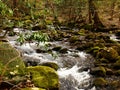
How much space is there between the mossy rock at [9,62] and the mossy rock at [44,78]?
1.61 feet

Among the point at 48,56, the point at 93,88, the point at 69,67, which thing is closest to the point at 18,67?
the point at 93,88

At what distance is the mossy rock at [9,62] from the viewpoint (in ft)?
26.5

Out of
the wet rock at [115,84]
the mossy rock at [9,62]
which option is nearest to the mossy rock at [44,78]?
the mossy rock at [9,62]

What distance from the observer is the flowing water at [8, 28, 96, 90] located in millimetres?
10531

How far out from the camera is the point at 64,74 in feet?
37.4

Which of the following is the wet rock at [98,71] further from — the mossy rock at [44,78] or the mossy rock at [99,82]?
the mossy rock at [44,78]

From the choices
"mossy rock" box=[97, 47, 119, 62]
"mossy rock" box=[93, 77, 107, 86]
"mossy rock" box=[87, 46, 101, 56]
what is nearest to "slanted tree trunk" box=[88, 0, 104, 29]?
"mossy rock" box=[87, 46, 101, 56]

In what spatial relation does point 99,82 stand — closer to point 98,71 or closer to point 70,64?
point 98,71

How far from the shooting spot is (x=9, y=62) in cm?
809

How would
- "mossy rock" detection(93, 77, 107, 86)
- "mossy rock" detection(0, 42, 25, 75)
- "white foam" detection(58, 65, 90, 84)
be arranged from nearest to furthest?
"mossy rock" detection(0, 42, 25, 75)
"mossy rock" detection(93, 77, 107, 86)
"white foam" detection(58, 65, 90, 84)

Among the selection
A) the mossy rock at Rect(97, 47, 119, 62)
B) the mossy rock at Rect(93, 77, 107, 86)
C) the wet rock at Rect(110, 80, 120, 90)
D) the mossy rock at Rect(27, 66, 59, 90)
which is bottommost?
the mossy rock at Rect(97, 47, 119, 62)

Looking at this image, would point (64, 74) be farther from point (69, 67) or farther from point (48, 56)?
point (48, 56)

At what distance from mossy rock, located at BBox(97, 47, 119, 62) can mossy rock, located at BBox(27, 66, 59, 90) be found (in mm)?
4965

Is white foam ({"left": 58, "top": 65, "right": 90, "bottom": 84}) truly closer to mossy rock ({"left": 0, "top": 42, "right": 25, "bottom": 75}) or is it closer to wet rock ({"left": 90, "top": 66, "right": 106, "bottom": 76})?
wet rock ({"left": 90, "top": 66, "right": 106, "bottom": 76})
